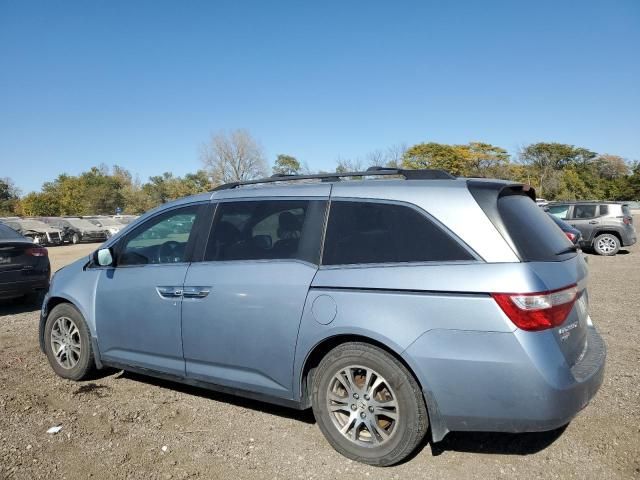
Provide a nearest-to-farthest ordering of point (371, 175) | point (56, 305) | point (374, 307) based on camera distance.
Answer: point (374, 307), point (371, 175), point (56, 305)

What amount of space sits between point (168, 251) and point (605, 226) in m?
14.8

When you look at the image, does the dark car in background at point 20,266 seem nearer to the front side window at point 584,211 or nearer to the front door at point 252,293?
the front door at point 252,293

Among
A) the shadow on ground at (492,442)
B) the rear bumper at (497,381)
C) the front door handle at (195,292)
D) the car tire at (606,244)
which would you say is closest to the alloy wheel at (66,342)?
the front door handle at (195,292)

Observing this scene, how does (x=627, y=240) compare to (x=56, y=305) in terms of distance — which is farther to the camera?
(x=627, y=240)

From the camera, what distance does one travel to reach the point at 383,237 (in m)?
3.00

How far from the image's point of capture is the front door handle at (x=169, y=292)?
146 inches

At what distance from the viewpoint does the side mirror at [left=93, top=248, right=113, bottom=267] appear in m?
4.19

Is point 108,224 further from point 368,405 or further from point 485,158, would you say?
point 485,158

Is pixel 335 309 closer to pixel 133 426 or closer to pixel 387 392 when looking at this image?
pixel 387 392

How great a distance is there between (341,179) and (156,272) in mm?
1671

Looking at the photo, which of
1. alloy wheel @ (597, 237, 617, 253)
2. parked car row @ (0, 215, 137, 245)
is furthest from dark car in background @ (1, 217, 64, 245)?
alloy wheel @ (597, 237, 617, 253)

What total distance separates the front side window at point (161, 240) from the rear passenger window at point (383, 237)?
4.49 ft

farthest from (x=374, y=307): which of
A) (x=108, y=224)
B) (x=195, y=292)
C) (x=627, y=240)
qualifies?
(x=108, y=224)

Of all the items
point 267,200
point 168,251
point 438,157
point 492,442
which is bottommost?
point 492,442
